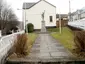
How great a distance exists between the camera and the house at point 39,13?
67.6 m

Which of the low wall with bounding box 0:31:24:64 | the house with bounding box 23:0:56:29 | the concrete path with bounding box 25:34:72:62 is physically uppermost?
the house with bounding box 23:0:56:29

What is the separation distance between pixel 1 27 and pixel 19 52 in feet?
234

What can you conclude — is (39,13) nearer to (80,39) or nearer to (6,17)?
(6,17)

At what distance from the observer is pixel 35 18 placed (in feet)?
222

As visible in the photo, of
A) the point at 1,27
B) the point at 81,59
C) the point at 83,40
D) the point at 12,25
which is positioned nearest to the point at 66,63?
the point at 81,59

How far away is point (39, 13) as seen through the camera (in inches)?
2682

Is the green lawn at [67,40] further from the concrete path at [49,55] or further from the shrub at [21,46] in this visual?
the shrub at [21,46]

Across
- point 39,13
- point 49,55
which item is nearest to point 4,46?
point 49,55

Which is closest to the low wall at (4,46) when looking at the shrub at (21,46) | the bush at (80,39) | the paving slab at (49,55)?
the shrub at (21,46)

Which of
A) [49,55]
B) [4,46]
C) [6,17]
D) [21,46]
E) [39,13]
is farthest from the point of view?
[6,17]

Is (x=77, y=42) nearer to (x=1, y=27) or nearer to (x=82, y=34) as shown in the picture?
(x=82, y=34)

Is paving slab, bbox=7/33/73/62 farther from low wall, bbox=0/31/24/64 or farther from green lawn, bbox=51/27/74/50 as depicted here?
low wall, bbox=0/31/24/64

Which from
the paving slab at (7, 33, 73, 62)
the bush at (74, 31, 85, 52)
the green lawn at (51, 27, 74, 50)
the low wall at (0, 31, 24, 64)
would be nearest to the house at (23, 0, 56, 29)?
the green lawn at (51, 27, 74, 50)

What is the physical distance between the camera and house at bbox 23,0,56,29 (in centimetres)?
6756
